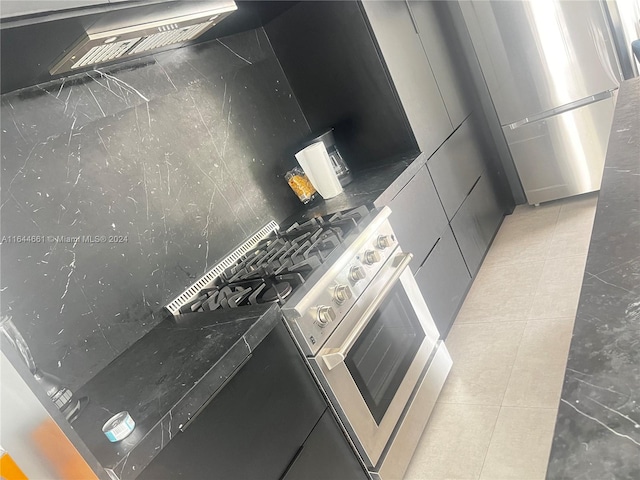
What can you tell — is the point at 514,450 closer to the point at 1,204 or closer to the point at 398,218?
the point at 398,218

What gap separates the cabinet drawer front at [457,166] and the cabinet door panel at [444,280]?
0.19 meters

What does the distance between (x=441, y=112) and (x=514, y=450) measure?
5.80 ft

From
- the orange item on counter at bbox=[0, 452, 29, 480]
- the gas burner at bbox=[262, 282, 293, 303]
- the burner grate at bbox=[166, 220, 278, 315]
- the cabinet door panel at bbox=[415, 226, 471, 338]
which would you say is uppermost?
the orange item on counter at bbox=[0, 452, 29, 480]

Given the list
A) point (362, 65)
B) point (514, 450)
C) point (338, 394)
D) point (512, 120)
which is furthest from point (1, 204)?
point (512, 120)

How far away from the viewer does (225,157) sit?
2.18 m

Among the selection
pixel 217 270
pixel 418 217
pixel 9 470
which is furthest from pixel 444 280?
pixel 9 470

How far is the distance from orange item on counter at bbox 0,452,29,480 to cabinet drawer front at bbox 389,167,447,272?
161cm

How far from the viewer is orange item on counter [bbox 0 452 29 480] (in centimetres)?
74

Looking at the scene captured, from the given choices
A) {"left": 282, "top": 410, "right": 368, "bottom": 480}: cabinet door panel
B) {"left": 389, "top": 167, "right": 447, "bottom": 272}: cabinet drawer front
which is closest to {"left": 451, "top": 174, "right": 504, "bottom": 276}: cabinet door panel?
{"left": 389, "top": 167, "right": 447, "bottom": 272}: cabinet drawer front

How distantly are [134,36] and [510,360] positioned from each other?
188cm

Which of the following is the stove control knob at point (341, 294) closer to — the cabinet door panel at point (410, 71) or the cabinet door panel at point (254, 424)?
the cabinet door panel at point (254, 424)

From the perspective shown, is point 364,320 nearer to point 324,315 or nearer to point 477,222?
point 324,315

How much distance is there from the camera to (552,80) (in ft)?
9.78

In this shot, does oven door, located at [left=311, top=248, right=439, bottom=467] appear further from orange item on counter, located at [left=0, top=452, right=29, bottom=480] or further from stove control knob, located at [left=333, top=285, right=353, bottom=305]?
orange item on counter, located at [left=0, top=452, right=29, bottom=480]
